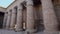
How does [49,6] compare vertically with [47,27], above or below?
above

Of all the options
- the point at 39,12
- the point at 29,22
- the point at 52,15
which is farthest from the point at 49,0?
the point at 39,12

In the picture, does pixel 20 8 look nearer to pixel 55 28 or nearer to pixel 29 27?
pixel 29 27

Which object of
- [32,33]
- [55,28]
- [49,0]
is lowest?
[32,33]

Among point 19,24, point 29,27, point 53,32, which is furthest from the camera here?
point 19,24

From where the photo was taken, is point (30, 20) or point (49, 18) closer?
point (49, 18)

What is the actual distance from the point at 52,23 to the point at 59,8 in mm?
2657

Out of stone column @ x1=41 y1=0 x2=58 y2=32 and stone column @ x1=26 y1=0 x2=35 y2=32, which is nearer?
stone column @ x1=41 y1=0 x2=58 y2=32

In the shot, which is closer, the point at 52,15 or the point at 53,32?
the point at 53,32

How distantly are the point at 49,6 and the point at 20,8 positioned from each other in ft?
18.1

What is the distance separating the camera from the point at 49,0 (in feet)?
17.1

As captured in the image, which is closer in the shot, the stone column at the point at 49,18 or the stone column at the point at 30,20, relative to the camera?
the stone column at the point at 49,18

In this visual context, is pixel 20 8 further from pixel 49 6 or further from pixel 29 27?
pixel 49 6

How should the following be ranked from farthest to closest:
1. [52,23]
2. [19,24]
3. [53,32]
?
[19,24] < [52,23] < [53,32]

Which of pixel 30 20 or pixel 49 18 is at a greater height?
pixel 49 18
